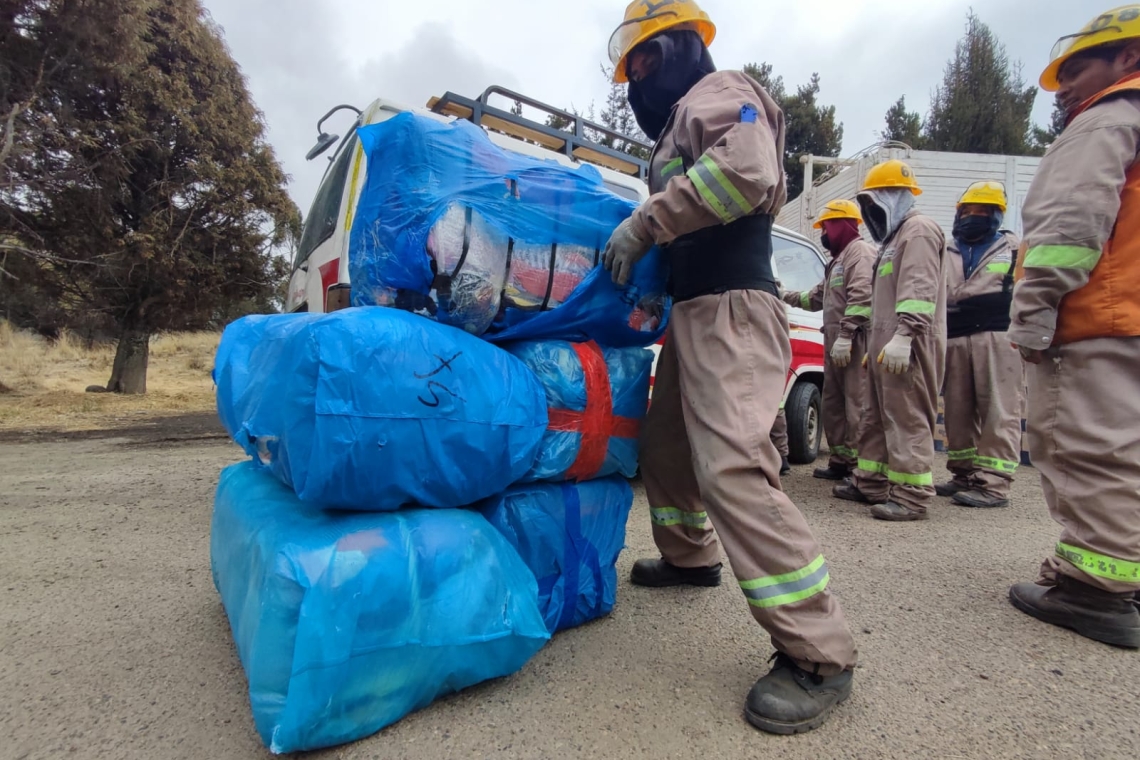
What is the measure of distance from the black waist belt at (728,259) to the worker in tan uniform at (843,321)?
8.40 ft

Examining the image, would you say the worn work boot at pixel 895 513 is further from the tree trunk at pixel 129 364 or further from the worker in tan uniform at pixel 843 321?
the tree trunk at pixel 129 364

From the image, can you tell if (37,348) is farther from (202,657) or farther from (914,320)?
(914,320)

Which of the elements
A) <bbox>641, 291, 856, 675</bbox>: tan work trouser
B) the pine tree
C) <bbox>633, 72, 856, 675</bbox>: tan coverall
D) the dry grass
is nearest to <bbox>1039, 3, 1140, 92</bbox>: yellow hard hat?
<bbox>633, 72, 856, 675</bbox>: tan coverall

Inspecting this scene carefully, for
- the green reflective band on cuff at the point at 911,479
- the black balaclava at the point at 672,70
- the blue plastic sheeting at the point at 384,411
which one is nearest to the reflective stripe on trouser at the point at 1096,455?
the green reflective band on cuff at the point at 911,479

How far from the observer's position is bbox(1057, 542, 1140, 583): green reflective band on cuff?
1.90 metres

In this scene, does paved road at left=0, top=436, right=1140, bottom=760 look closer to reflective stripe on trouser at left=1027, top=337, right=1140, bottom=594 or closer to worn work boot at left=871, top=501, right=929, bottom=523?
reflective stripe on trouser at left=1027, top=337, right=1140, bottom=594

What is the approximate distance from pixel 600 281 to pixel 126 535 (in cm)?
276

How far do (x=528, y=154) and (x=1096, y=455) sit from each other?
2883mm

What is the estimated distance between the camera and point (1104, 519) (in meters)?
1.94

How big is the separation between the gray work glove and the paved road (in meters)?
1.14

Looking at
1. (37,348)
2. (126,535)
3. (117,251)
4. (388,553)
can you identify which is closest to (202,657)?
(388,553)

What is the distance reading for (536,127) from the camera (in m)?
4.03

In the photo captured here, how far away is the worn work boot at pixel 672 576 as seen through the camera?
92.4 inches

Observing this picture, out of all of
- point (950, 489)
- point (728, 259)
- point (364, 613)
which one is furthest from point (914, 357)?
point (364, 613)
